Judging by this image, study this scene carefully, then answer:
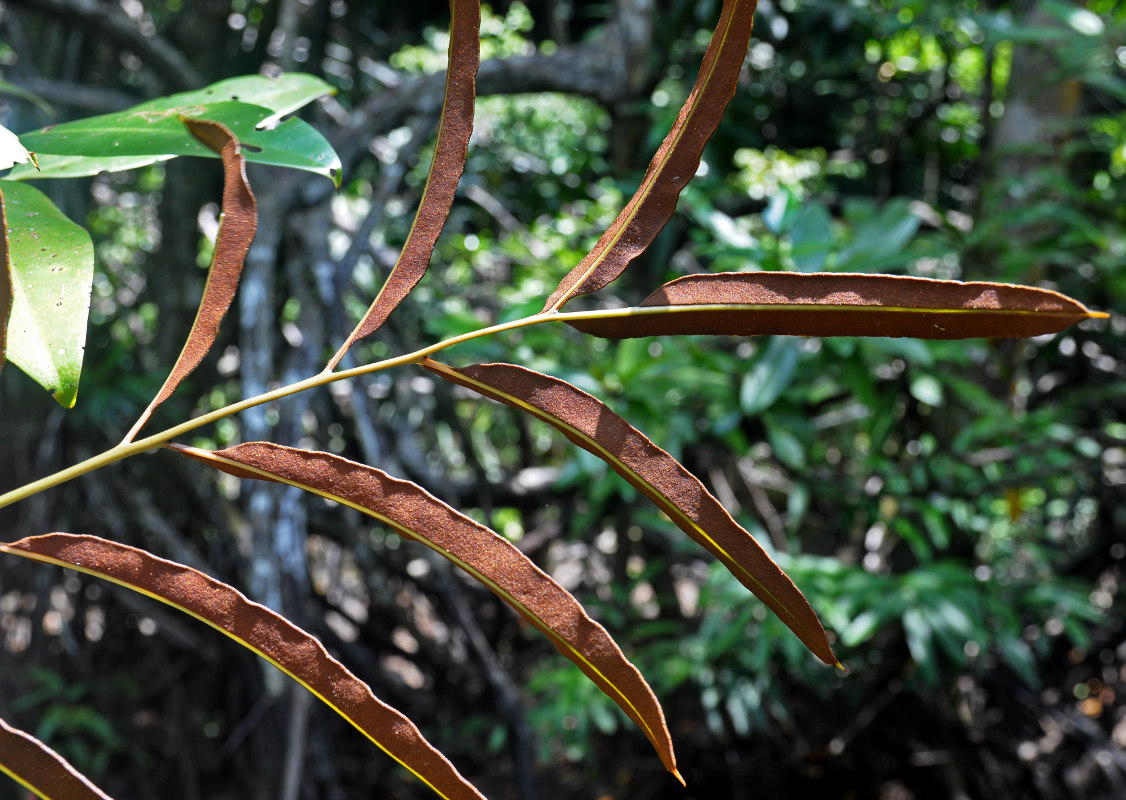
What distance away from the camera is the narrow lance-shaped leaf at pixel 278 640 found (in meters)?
0.22

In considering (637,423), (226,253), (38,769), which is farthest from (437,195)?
(637,423)

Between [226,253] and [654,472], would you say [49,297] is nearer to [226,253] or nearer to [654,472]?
[226,253]

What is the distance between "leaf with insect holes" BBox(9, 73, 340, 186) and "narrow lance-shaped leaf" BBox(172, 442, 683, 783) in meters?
0.13

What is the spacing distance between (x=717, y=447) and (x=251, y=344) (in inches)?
25.7

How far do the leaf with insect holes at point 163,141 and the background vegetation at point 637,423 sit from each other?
0.75 metres

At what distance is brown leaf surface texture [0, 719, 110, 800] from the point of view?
21 centimetres

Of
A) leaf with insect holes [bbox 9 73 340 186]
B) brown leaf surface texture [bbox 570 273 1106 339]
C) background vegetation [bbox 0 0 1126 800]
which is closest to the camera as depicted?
brown leaf surface texture [bbox 570 273 1106 339]

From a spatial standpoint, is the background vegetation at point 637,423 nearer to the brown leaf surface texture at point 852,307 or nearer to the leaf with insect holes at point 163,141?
the leaf with insect holes at point 163,141

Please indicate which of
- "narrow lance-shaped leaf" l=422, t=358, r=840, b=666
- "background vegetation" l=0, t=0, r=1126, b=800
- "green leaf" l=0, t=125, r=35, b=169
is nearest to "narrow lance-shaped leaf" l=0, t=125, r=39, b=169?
"green leaf" l=0, t=125, r=35, b=169

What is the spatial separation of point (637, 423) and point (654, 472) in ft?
3.02

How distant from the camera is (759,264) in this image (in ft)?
3.59

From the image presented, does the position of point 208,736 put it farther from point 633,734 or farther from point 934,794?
point 934,794

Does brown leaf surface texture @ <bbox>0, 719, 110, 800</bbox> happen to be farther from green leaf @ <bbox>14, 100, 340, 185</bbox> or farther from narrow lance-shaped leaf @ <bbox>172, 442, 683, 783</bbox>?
green leaf @ <bbox>14, 100, 340, 185</bbox>

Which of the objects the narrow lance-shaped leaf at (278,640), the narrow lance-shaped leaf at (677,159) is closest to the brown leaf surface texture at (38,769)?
the narrow lance-shaped leaf at (278,640)
